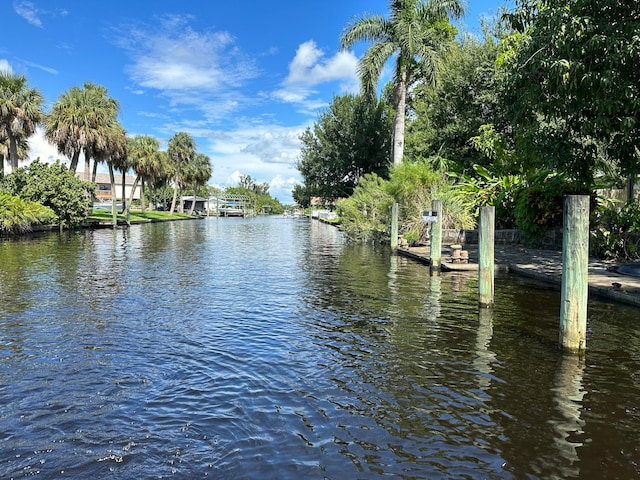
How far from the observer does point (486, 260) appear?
9891mm

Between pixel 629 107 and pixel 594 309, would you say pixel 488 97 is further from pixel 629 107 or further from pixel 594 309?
pixel 594 309

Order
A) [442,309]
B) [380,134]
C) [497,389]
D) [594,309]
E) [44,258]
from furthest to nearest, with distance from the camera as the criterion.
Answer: [380,134] → [44,258] → [442,309] → [594,309] → [497,389]

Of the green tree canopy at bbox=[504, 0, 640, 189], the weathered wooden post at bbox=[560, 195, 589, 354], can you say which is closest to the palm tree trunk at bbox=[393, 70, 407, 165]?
the green tree canopy at bbox=[504, 0, 640, 189]

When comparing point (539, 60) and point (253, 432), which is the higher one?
point (539, 60)

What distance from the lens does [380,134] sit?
137 ft

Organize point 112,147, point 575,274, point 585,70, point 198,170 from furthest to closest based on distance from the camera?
1. point 198,170
2. point 112,147
3. point 585,70
4. point 575,274

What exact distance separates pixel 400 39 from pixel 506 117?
9063 mm

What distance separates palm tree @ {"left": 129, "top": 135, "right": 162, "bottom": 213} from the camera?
6359 centimetres

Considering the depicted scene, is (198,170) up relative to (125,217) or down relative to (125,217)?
up

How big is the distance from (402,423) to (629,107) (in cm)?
824

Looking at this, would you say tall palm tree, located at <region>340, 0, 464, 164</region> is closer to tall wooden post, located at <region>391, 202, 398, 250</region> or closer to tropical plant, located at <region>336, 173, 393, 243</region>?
tropical plant, located at <region>336, 173, 393, 243</region>

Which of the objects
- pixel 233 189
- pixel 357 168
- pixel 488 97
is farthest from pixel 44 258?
pixel 233 189

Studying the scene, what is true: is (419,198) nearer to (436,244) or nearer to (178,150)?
(436,244)

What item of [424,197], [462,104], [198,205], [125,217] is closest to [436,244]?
[424,197]
